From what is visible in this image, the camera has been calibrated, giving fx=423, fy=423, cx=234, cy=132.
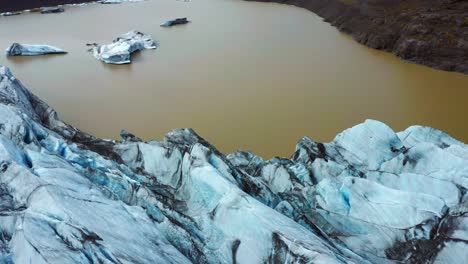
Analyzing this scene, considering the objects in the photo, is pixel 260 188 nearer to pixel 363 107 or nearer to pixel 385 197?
pixel 385 197

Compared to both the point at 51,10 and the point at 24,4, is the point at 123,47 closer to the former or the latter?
the point at 51,10

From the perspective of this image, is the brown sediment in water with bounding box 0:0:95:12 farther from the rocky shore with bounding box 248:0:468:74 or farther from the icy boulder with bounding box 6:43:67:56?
the rocky shore with bounding box 248:0:468:74

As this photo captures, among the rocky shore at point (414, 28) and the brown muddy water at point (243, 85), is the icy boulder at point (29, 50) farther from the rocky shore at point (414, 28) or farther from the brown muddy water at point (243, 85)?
the rocky shore at point (414, 28)

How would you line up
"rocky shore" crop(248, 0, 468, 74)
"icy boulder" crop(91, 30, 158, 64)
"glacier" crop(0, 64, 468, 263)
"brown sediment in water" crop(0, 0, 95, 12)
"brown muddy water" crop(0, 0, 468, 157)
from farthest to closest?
"brown sediment in water" crop(0, 0, 95, 12) → "icy boulder" crop(91, 30, 158, 64) → "rocky shore" crop(248, 0, 468, 74) → "brown muddy water" crop(0, 0, 468, 157) → "glacier" crop(0, 64, 468, 263)

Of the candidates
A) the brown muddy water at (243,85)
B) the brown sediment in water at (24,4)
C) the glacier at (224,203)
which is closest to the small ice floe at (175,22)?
the brown muddy water at (243,85)

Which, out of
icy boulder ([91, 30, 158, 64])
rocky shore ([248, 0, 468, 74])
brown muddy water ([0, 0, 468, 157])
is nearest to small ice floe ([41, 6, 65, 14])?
brown muddy water ([0, 0, 468, 157])

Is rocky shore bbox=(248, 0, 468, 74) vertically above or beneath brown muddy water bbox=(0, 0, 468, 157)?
above

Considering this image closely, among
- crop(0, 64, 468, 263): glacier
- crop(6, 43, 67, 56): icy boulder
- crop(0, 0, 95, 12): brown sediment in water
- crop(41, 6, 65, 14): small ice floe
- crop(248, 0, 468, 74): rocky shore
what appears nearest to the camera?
crop(0, 64, 468, 263): glacier

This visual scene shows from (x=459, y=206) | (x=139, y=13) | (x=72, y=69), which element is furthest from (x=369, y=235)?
(x=139, y=13)
